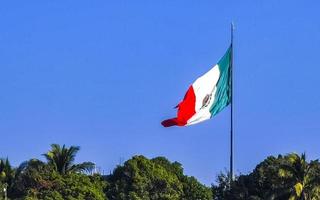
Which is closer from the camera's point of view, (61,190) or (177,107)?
(177,107)

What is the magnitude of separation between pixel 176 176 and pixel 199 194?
128 inches

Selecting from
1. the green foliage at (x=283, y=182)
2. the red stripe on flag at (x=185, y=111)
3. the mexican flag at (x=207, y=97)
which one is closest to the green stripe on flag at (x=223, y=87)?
the mexican flag at (x=207, y=97)

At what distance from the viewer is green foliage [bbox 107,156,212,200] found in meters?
75.5

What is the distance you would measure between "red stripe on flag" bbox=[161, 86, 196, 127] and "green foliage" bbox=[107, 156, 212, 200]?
37679 millimetres

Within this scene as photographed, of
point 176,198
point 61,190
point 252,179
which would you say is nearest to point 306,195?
point 252,179

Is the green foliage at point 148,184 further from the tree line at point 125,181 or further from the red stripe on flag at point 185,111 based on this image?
the red stripe on flag at point 185,111

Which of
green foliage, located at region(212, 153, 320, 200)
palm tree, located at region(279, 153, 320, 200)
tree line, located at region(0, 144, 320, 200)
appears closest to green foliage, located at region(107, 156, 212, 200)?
tree line, located at region(0, 144, 320, 200)

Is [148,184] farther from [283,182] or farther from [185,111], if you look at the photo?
[185,111]

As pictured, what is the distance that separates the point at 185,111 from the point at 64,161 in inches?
1766

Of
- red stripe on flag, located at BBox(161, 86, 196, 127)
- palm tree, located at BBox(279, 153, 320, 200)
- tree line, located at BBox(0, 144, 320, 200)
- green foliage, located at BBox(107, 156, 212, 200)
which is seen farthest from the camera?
green foliage, located at BBox(107, 156, 212, 200)

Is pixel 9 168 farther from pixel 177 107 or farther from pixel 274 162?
pixel 177 107

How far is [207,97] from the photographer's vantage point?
3775 cm

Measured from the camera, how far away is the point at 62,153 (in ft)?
265

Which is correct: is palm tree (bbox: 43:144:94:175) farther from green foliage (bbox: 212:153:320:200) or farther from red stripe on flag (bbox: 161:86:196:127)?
red stripe on flag (bbox: 161:86:196:127)
